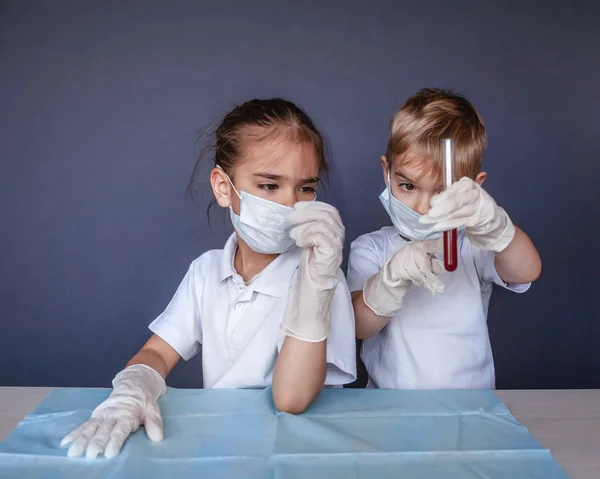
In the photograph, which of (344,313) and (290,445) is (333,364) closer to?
(344,313)

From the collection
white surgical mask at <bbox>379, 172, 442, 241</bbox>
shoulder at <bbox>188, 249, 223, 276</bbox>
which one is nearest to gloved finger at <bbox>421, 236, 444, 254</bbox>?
white surgical mask at <bbox>379, 172, 442, 241</bbox>

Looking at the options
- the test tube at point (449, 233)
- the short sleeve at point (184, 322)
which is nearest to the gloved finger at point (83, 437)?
the short sleeve at point (184, 322)

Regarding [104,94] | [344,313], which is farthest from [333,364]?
[104,94]

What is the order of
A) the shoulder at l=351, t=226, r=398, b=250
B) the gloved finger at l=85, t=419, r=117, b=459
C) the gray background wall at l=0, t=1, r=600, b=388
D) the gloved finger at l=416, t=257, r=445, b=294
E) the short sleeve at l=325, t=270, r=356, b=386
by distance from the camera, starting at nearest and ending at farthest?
the gloved finger at l=85, t=419, r=117, b=459, the gloved finger at l=416, t=257, r=445, b=294, the short sleeve at l=325, t=270, r=356, b=386, the shoulder at l=351, t=226, r=398, b=250, the gray background wall at l=0, t=1, r=600, b=388

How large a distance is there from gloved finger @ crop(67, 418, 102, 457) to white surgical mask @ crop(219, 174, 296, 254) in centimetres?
52

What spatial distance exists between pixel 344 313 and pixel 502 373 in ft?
3.90

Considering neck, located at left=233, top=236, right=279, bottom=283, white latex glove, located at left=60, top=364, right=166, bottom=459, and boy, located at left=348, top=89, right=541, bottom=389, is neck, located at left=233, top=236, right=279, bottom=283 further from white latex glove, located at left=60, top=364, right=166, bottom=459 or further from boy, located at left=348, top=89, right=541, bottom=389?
white latex glove, located at left=60, top=364, right=166, bottom=459

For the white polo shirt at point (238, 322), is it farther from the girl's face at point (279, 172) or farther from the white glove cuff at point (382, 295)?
the girl's face at point (279, 172)

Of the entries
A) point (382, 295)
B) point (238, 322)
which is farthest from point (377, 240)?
point (238, 322)

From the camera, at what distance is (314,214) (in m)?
1.17

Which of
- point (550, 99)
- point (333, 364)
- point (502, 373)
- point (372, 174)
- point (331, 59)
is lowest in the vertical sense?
point (502, 373)

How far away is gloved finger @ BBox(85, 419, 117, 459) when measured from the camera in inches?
38.0

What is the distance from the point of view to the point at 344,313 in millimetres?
1358

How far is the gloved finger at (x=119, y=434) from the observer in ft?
3.18
